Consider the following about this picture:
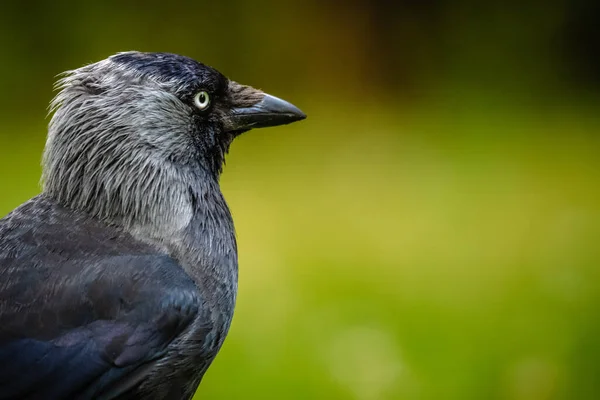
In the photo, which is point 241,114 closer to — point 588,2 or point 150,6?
point 150,6

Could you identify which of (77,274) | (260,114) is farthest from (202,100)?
(77,274)

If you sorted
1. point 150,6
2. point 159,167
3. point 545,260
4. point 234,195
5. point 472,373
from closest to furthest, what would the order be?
point 159,167, point 472,373, point 545,260, point 234,195, point 150,6

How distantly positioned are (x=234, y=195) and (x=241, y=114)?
207cm

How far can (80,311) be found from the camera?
2340mm

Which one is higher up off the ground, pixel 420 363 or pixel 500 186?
pixel 500 186

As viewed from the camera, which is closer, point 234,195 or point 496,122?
point 234,195

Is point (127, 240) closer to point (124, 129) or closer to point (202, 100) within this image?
point (124, 129)

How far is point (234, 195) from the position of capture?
480cm

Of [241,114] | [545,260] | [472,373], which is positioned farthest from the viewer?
[545,260]

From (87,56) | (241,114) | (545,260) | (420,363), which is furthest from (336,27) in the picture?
(241,114)

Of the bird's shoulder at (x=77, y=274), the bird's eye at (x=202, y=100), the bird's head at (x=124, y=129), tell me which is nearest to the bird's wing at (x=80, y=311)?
the bird's shoulder at (x=77, y=274)

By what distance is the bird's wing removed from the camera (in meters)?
2.30

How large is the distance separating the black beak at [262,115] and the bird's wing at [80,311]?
1.57 ft

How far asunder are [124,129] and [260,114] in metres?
0.41
